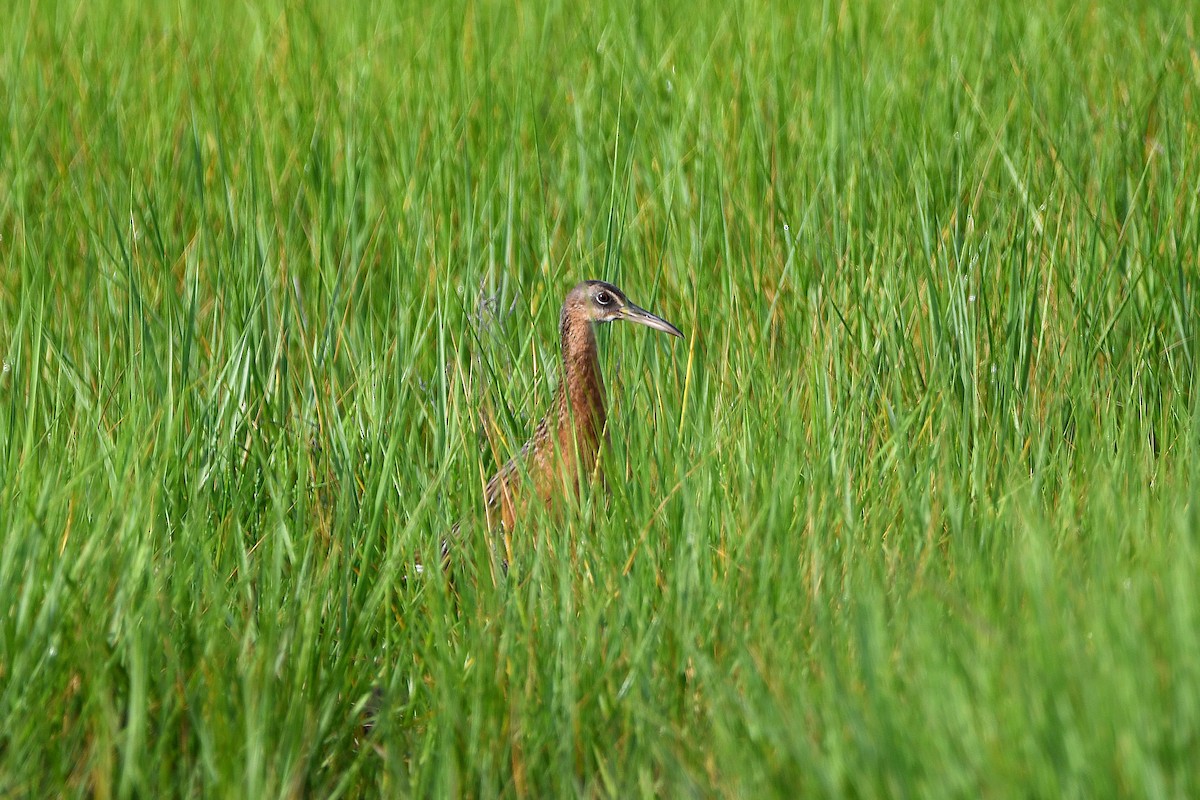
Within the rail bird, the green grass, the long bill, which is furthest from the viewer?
the long bill

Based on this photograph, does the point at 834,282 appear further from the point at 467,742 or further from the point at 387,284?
the point at 467,742

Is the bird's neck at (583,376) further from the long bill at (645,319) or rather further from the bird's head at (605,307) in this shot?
the long bill at (645,319)

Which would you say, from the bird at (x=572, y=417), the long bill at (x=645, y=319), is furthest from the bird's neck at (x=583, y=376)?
the long bill at (x=645, y=319)

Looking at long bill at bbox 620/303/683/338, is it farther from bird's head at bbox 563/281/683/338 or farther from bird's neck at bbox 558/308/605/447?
bird's neck at bbox 558/308/605/447

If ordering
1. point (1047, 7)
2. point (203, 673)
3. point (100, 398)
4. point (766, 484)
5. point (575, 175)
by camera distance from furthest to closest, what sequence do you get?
1. point (1047, 7)
2. point (575, 175)
3. point (100, 398)
4. point (766, 484)
5. point (203, 673)

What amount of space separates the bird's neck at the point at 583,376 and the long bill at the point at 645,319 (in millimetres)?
133

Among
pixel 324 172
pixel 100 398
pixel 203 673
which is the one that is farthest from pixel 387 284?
pixel 203 673

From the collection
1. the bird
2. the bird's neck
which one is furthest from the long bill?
the bird's neck

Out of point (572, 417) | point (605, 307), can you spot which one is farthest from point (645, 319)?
point (572, 417)

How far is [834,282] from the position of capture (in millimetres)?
3627

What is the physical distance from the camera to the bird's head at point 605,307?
343 centimetres

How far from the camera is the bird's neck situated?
3432 millimetres

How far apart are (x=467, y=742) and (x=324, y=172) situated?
7.16 feet

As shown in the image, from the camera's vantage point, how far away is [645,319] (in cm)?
343
